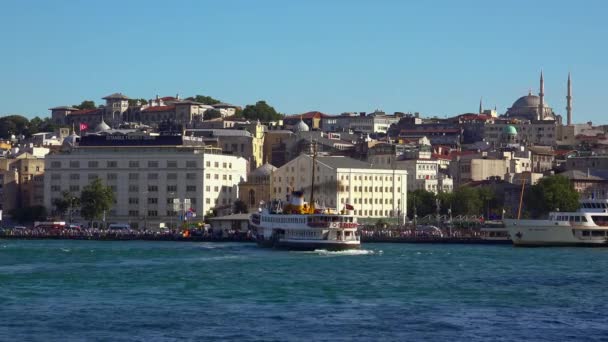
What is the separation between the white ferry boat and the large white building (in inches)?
1482

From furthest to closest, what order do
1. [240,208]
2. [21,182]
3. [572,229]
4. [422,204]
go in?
[21,182], [422,204], [240,208], [572,229]

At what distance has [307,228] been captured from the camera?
88.6 metres

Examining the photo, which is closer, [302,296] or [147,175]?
[302,296]

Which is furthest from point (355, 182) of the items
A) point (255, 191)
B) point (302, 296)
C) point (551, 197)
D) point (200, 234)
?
point (302, 296)

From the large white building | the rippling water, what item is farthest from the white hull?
the large white building

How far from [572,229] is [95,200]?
147ft

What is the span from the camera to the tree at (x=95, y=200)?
128625 mm

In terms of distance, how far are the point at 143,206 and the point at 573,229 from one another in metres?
45.7

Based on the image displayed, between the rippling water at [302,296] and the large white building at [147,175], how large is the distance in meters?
44.5

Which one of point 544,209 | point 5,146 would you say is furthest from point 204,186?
point 5,146

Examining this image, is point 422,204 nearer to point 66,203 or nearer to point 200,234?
point 200,234

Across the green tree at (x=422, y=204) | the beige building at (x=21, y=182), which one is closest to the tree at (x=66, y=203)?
the beige building at (x=21, y=182)

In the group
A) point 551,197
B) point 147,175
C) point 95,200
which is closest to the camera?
point 95,200

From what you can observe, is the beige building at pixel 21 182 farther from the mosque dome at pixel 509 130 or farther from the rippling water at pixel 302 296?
the mosque dome at pixel 509 130
